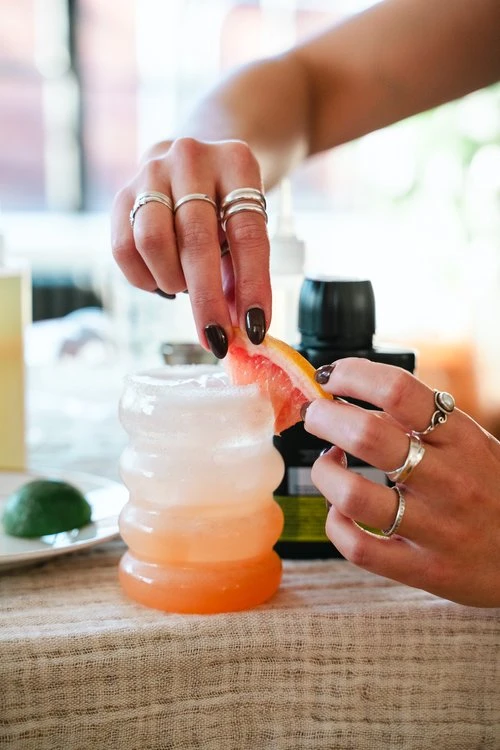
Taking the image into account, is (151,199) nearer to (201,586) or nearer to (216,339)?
(216,339)

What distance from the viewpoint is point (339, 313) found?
2.23 ft

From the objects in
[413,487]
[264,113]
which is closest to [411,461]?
[413,487]

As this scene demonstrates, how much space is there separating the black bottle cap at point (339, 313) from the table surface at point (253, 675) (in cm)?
20

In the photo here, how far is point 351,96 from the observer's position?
103cm

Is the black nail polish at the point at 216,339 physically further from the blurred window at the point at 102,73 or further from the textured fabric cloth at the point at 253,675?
the blurred window at the point at 102,73

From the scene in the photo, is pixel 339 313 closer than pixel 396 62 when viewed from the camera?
Yes

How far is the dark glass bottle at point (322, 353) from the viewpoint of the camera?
68 cm

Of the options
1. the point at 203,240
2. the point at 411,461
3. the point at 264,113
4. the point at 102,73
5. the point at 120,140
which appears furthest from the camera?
the point at 120,140

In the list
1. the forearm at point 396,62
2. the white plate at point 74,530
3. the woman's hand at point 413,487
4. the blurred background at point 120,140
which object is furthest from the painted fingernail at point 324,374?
the blurred background at point 120,140

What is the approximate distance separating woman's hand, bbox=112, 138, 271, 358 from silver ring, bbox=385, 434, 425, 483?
14cm

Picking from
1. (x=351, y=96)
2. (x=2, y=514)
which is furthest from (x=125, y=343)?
(x=2, y=514)

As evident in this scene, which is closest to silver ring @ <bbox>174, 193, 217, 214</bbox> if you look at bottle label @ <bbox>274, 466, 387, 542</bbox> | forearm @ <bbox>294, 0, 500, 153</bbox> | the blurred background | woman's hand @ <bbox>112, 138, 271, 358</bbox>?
woman's hand @ <bbox>112, 138, 271, 358</bbox>

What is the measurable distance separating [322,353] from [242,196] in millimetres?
141

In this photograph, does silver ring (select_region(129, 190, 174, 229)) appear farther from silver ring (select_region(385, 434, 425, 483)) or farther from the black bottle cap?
silver ring (select_region(385, 434, 425, 483))
